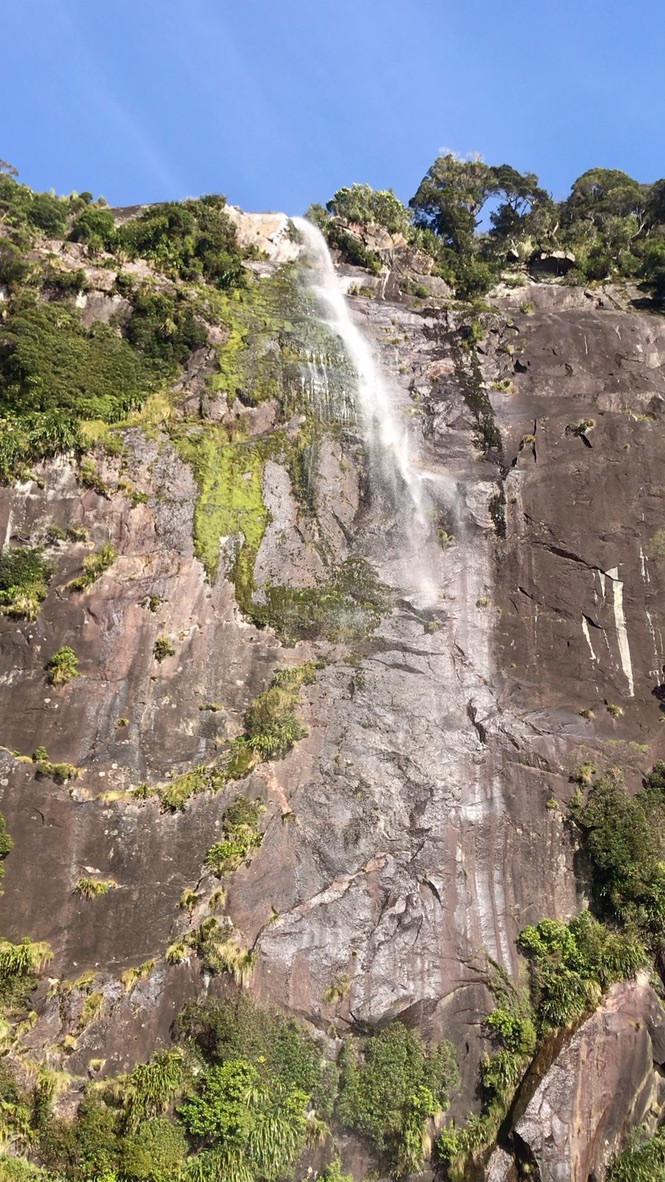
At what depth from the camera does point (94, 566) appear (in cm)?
1670

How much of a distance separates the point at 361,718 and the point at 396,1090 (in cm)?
673

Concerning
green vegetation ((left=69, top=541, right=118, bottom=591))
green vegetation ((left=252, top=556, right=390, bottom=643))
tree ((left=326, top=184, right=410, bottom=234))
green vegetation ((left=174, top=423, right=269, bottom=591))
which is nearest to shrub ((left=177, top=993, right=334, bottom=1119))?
green vegetation ((left=252, top=556, right=390, bottom=643))

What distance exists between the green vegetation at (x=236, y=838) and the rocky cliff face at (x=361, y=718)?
0.75 feet

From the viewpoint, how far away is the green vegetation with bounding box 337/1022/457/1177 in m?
12.1

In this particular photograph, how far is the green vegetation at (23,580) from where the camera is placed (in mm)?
15914

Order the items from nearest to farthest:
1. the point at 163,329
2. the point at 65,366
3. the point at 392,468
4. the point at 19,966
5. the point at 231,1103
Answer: the point at 231,1103 < the point at 19,966 < the point at 65,366 < the point at 392,468 < the point at 163,329

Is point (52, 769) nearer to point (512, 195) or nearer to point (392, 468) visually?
point (392, 468)

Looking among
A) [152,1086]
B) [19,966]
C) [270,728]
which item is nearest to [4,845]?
[19,966]

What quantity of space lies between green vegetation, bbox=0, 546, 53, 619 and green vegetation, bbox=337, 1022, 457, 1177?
10.5m

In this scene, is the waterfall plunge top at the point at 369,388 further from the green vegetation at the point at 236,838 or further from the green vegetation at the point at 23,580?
the green vegetation at the point at 23,580

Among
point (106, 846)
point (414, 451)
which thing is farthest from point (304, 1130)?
point (414, 451)

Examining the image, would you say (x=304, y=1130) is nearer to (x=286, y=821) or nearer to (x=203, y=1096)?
(x=203, y=1096)

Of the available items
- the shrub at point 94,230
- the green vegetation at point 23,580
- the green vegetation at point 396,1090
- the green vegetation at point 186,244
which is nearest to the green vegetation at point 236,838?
the green vegetation at point 396,1090

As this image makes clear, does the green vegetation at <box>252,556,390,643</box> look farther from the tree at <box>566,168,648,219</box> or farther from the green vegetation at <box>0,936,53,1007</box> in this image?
the tree at <box>566,168,648,219</box>
